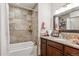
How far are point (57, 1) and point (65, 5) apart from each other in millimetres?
118

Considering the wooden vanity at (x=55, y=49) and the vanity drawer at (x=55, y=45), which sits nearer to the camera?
the wooden vanity at (x=55, y=49)

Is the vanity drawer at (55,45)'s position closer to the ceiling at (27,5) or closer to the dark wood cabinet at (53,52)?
the dark wood cabinet at (53,52)

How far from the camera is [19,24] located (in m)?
1.44

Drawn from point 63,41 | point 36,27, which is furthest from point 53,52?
point 36,27

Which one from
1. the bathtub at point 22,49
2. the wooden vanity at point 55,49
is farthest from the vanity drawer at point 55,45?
the bathtub at point 22,49

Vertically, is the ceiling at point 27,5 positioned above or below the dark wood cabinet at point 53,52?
above

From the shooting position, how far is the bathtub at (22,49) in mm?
1455

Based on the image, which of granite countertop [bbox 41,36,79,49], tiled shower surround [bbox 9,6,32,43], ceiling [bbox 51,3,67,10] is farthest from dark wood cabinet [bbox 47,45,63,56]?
ceiling [bbox 51,3,67,10]

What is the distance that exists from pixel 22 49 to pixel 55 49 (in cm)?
44

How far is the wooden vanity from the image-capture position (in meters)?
1.27

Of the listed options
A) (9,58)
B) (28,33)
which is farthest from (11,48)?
(28,33)

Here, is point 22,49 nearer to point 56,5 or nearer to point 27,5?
point 27,5

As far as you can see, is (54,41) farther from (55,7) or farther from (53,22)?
(55,7)

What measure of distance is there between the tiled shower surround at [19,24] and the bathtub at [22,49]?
0.07 m
